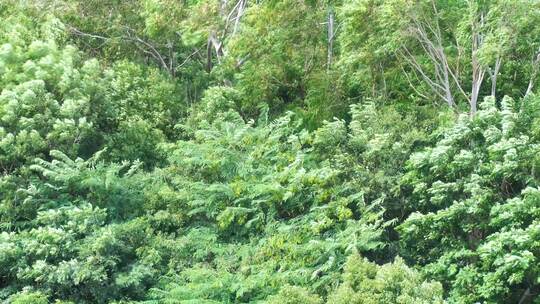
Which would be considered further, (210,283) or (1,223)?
(1,223)

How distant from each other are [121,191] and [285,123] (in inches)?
107

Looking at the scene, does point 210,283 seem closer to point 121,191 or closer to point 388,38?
point 121,191

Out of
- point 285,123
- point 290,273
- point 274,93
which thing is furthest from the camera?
point 274,93

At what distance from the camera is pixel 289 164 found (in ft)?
34.5

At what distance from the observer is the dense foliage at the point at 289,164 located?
8.52 metres

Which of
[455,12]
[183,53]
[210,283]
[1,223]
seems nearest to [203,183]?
[210,283]

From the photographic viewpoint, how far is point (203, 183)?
35.5 ft

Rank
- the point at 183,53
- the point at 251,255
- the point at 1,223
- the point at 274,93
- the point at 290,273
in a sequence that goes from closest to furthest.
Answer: the point at 290,273
the point at 251,255
the point at 1,223
the point at 274,93
the point at 183,53

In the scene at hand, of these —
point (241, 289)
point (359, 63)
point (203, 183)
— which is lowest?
point (241, 289)

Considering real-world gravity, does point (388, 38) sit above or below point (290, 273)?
above

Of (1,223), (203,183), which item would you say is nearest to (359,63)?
(203,183)

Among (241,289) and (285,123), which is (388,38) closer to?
(285,123)

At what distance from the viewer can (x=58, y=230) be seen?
980 cm

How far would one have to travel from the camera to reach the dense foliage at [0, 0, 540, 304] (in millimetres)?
8516
